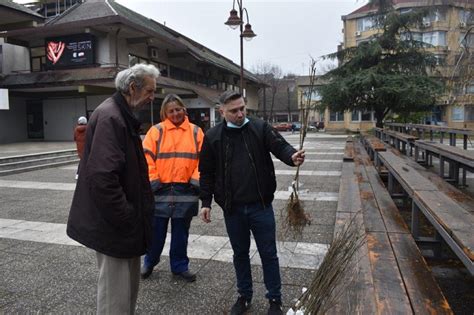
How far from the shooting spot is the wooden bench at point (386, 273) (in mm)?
2213

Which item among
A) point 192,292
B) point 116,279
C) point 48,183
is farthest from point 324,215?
point 48,183

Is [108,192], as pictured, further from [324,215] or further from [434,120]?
[434,120]

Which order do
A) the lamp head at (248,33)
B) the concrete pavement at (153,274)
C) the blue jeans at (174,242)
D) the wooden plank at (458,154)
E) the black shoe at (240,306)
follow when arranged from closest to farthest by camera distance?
the black shoe at (240,306)
the concrete pavement at (153,274)
the blue jeans at (174,242)
the wooden plank at (458,154)
the lamp head at (248,33)

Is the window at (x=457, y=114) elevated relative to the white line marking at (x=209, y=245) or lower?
elevated

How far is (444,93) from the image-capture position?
23.6m

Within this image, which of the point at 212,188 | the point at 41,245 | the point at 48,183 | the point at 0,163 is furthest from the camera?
the point at 0,163

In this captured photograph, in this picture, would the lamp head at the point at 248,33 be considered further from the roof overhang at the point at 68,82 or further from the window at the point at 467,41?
the window at the point at 467,41

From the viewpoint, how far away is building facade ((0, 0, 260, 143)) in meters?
20.8

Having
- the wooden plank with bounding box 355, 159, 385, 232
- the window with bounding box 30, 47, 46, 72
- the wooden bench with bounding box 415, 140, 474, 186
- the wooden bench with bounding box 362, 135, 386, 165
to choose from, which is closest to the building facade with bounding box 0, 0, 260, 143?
the window with bounding box 30, 47, 46, 72

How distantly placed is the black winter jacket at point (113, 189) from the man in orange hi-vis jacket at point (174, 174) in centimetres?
125

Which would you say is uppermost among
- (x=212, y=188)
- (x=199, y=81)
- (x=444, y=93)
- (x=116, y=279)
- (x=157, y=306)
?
(x=199, y=81)

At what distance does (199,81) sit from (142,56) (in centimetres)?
977

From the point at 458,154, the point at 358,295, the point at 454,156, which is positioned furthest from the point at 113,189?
the point at 454,156

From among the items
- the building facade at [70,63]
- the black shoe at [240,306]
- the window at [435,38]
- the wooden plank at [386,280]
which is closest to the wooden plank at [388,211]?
the wooden plank at [386,280]
